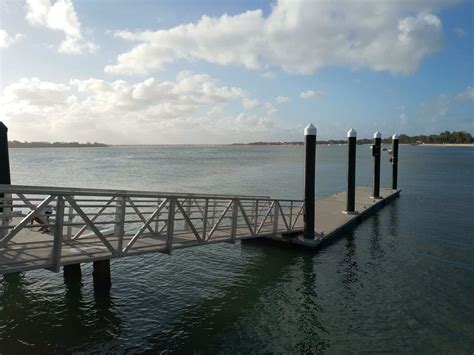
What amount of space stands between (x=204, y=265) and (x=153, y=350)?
4.58 m

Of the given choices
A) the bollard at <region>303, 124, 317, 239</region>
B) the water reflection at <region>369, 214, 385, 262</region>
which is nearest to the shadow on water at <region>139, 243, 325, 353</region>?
the bollard at <region>303, 124, 317, 239</region>

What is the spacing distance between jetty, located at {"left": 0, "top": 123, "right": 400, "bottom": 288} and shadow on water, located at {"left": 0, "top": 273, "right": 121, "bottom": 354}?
0.66m

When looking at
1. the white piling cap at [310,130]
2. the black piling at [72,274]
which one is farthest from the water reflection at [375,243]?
the black piling at [72,274]

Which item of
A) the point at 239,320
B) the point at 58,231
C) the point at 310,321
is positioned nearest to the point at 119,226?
the point at 58,231

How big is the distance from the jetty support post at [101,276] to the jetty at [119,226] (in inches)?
0.9

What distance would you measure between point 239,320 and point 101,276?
339cm

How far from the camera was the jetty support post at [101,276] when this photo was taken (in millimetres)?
8930

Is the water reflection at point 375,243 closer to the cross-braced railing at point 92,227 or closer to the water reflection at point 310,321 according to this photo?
the water reflection at point 310,321

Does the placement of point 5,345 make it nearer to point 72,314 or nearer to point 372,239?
point 72,314

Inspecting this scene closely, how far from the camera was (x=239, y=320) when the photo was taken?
26.7 feet

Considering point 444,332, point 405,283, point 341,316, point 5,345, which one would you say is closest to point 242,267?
point 341,316

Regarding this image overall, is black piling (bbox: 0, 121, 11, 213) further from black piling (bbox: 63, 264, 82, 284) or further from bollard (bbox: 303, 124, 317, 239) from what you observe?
bollard (bbox: 303, 124, 317, 239)

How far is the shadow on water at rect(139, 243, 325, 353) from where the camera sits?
7.09 m

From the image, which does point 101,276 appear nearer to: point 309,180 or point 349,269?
point 349,269
